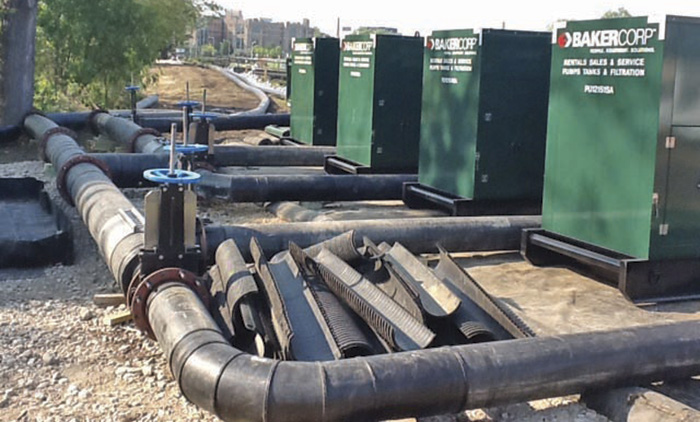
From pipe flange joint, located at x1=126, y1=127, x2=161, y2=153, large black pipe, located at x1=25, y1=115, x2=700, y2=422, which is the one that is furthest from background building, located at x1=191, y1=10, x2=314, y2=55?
large black pipe, located at x1=25, y1=115, x2=700, y2=422

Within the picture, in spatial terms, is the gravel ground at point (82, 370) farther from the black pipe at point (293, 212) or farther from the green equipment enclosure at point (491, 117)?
the green equipment enclosure at point (491, 117)

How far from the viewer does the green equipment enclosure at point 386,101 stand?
11188 mm

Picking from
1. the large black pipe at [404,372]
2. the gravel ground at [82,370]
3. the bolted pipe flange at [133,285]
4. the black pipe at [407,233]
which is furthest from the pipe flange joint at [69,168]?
the large black pipe at [404,372]

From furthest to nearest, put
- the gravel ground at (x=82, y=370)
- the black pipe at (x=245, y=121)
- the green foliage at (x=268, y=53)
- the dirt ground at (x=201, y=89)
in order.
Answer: the green foliage at (x=268, y=53) → the dirt ground at (x=201, y=89) → the black pipe at (x=245, y=121) → the gravel ground at (x=82, y=370)

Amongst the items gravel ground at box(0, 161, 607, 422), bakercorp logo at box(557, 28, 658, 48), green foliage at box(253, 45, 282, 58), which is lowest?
gravel ground at box(0, 161, 607, 422)

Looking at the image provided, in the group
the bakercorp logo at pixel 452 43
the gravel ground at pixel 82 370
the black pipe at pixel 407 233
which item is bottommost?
the gravel ground at pixel 82 370

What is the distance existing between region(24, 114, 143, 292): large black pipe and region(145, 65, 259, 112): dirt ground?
15388mm

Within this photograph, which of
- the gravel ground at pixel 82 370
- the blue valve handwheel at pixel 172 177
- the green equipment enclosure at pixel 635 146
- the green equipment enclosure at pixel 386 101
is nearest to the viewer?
the gravel ground at pixel 82 370

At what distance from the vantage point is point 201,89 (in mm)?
32812

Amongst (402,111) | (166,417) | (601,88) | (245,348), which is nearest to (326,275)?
(245,348)

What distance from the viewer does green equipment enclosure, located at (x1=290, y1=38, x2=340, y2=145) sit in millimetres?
14344

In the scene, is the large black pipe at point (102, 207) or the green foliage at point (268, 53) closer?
the large black pipe at point (102, 207)

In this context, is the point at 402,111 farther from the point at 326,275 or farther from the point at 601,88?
the point at 326,275

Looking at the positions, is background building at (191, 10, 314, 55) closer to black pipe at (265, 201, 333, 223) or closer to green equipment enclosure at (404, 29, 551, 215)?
black pipe at (265, 201, 333, 223)
